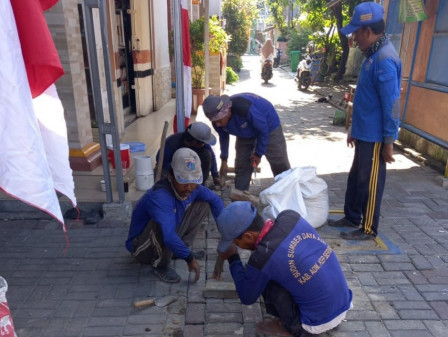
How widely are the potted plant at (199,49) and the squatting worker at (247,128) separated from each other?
194 inches

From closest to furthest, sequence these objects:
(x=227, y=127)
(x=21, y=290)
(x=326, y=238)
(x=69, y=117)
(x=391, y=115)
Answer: (x=21, y=290), (x=391, y=115), (x=326, y=238), (x=227, y=127), (x=69, y=117)

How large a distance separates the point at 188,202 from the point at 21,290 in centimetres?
153

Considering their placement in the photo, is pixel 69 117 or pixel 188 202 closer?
pixel 188 202

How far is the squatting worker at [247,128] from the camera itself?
12.7ft

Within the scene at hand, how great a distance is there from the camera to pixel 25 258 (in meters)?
3.57

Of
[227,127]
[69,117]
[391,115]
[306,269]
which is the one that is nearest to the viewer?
[306,269]

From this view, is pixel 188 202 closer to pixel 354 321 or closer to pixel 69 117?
pixel 354 321

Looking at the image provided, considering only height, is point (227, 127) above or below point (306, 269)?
above

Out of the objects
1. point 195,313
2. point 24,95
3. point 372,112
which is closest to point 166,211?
point 195,313

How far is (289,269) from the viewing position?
221 centimetres

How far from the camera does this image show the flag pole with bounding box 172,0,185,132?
4.29 m

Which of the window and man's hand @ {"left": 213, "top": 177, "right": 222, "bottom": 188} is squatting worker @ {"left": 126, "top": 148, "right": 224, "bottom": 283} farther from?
the window

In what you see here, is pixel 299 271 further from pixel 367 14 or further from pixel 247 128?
pixel 367 14

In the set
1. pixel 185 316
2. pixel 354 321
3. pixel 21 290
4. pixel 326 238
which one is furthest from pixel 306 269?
pixel 21 290
